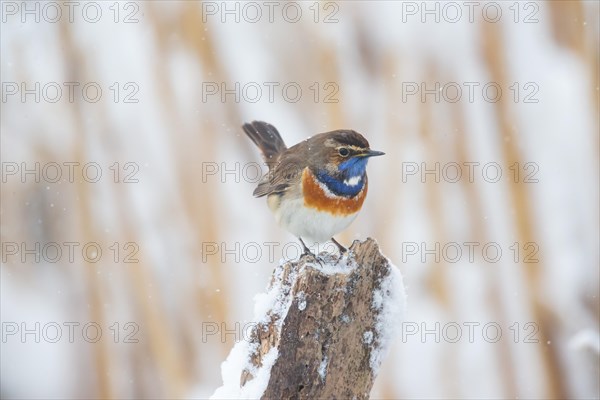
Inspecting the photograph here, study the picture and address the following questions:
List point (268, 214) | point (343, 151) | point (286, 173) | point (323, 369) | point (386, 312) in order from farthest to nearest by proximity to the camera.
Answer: point (268, 214)
point (286, 173)
point (343, 151)
point (386, 312)
point (323, 369)

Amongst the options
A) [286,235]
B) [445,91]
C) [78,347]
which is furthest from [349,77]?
[78,347]

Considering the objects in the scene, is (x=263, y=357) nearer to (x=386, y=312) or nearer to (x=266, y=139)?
(x=386, y=312)

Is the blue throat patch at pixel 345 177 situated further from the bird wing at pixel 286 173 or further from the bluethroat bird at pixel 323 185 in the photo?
the bird wing at pixel 286 173

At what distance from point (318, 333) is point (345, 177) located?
1315 millimetres

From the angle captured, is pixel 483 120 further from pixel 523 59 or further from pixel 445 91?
pixel 523 59

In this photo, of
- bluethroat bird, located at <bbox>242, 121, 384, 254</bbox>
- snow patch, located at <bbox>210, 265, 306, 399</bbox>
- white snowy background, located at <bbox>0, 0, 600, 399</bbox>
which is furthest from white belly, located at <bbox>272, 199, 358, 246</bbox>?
snow patch, located at <bbox>210, 265, 306, 399</bbox>

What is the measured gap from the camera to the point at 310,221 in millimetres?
3650

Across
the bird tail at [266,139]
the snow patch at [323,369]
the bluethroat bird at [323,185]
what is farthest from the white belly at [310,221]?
the snow patch at [323,369]

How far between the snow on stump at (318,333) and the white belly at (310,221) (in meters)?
0.99

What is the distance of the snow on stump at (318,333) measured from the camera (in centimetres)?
234

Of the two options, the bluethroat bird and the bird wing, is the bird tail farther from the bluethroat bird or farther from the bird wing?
the bluethroat bird

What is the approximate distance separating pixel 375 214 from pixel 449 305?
2.06ft

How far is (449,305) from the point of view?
14.9 feet

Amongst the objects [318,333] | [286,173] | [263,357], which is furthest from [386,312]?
[286,173]
